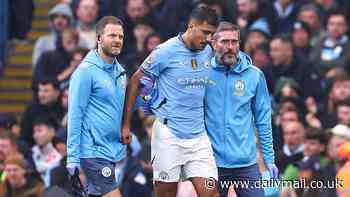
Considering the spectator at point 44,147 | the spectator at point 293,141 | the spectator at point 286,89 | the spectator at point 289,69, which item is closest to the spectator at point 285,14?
the spectator at point 289,69

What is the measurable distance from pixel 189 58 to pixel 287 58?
558cm

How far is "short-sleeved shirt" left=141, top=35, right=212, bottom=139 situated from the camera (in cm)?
1199

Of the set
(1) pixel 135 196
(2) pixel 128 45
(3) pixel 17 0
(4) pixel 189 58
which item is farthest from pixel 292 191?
(3) pixel 17 0

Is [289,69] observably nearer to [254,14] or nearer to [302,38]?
[302,38]

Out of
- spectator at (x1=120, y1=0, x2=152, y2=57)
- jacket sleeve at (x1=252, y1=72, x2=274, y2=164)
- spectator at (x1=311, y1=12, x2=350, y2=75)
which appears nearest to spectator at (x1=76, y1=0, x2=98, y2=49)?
spectator at (x1=120, y1=0, x2=152, y2=57)

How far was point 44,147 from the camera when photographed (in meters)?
16.9

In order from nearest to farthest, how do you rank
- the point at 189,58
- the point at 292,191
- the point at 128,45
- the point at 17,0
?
the point at 189,58 → the point at 292,191 → the point at 128,45 → the point at 17,0

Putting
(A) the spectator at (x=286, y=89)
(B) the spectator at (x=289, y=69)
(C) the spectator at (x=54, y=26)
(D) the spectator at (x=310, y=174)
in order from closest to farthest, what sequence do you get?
(D) the spectator at (x=310, y=174), (A) the spectator at (x=286, y=89), (B) the spectator at (x=289, y=69), (C) the spectator at (x=54, y=26)

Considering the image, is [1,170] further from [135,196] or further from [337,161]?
[337,161]

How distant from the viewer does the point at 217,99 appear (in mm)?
12203

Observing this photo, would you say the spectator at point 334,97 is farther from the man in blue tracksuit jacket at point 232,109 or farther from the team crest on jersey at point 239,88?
the team crest on jersey at point 239,88

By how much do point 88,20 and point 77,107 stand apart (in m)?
7.20

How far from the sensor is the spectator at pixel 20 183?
15555 mm

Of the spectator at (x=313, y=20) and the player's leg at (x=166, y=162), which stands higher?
the spectator at (x=313, y=20)
